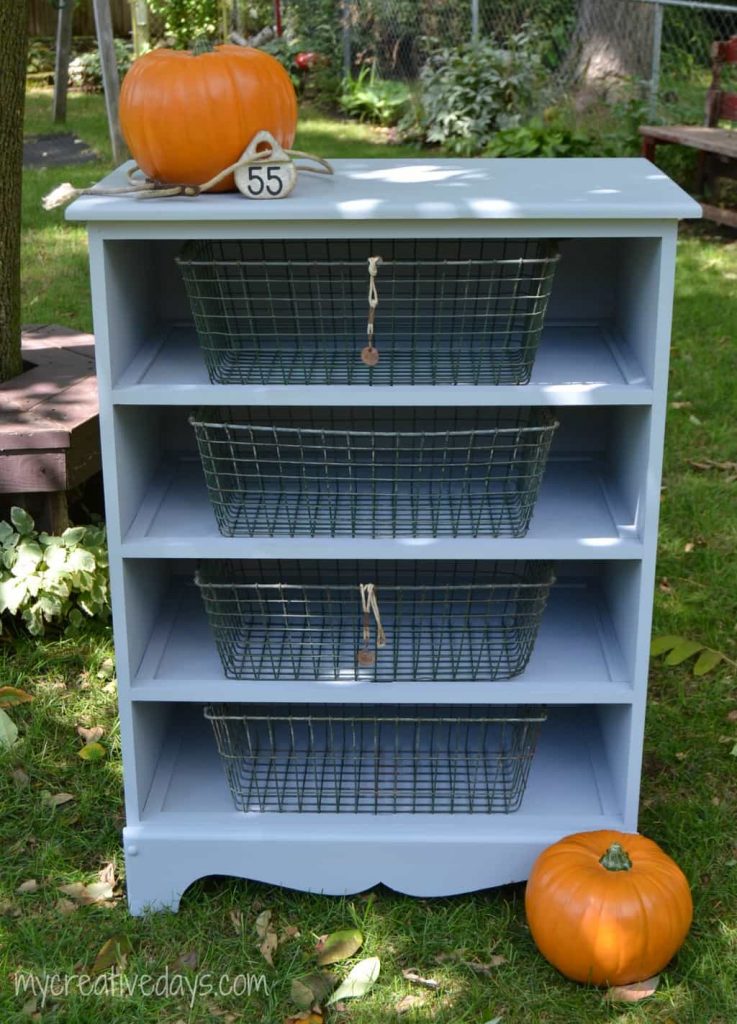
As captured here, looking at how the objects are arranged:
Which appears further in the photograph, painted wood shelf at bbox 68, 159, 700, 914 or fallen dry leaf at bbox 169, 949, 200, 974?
fallen dry leaf at bbox 169, 949, 200, 974

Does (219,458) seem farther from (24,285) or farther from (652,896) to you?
(24,285)

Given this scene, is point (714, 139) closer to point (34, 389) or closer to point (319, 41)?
point (34, 389)

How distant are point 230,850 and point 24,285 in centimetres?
485

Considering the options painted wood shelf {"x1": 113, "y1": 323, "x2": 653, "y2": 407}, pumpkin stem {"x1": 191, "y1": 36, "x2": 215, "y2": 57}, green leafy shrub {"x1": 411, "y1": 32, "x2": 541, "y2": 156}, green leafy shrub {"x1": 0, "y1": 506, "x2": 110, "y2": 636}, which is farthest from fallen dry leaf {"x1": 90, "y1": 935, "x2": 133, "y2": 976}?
green leafy shrub {"x1": 411, "y1": 32, "x2": 541, "y2": 156}

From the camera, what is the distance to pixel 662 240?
8.40 feet

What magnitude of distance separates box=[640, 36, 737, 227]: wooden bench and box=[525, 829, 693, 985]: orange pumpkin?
6.09 meters

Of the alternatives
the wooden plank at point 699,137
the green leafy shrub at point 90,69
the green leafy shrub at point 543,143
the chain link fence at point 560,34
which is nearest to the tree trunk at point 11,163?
the wooden plank at point 699,137

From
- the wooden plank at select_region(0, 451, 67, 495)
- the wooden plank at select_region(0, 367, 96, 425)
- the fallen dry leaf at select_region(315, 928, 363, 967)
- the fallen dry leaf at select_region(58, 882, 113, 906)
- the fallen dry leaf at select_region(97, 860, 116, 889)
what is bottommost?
the fallen dry leaf at select_region(97, 860, 116, 889)

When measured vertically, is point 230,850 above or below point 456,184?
below

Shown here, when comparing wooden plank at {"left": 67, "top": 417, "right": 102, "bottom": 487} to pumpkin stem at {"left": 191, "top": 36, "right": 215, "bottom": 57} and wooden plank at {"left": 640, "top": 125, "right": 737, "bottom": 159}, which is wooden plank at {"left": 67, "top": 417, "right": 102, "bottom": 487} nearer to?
pumpkin stem at {"left": 191, "top": 36, "right": 215, "bottom": 57}

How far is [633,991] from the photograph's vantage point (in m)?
2.72

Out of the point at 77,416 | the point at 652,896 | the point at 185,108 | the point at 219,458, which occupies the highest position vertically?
the point at 185,108

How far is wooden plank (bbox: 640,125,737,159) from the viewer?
7.98 meters

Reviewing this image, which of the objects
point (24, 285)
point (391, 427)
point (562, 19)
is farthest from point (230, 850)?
point (562, 19)
